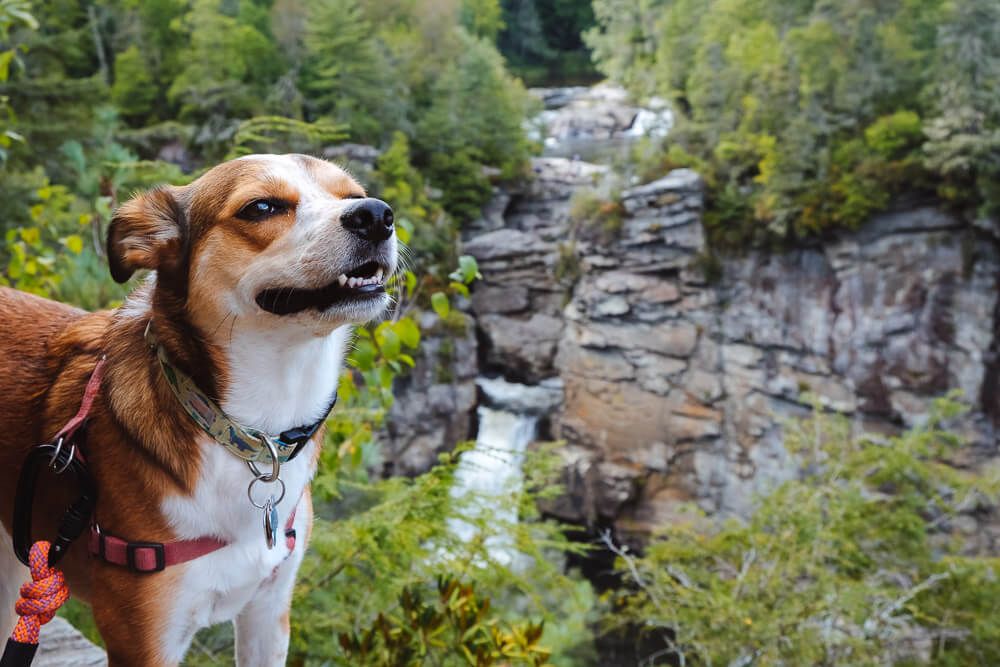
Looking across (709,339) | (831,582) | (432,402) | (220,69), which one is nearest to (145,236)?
(831,582)

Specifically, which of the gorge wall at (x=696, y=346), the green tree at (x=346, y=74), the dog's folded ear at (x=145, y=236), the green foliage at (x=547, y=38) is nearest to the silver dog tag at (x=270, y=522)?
the dog's folded ear at (x=145, y=236)

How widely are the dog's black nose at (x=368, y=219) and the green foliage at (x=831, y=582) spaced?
4.99 meters

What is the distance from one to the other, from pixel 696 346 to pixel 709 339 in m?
0.32

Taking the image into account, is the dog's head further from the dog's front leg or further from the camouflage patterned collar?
the dog's front leg

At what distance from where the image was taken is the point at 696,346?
53.5 feet

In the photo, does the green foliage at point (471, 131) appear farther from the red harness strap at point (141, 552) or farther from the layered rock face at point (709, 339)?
the red harness strap at point (141, 552)

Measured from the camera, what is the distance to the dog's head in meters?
1.31

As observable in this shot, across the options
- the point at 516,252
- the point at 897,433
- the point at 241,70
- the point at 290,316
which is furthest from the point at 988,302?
the point at 241,70

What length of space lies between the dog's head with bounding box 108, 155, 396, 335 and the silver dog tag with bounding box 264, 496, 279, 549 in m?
0.34

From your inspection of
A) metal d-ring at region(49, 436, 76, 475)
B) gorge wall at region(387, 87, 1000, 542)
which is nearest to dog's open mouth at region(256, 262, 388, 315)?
metal d-ring at region(49, 436, 76, 475)

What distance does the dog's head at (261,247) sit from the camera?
4.30 feet

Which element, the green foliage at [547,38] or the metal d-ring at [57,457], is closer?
the metal d-ring at [57,457]

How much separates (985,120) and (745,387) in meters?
6.55

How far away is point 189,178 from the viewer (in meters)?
2.96
